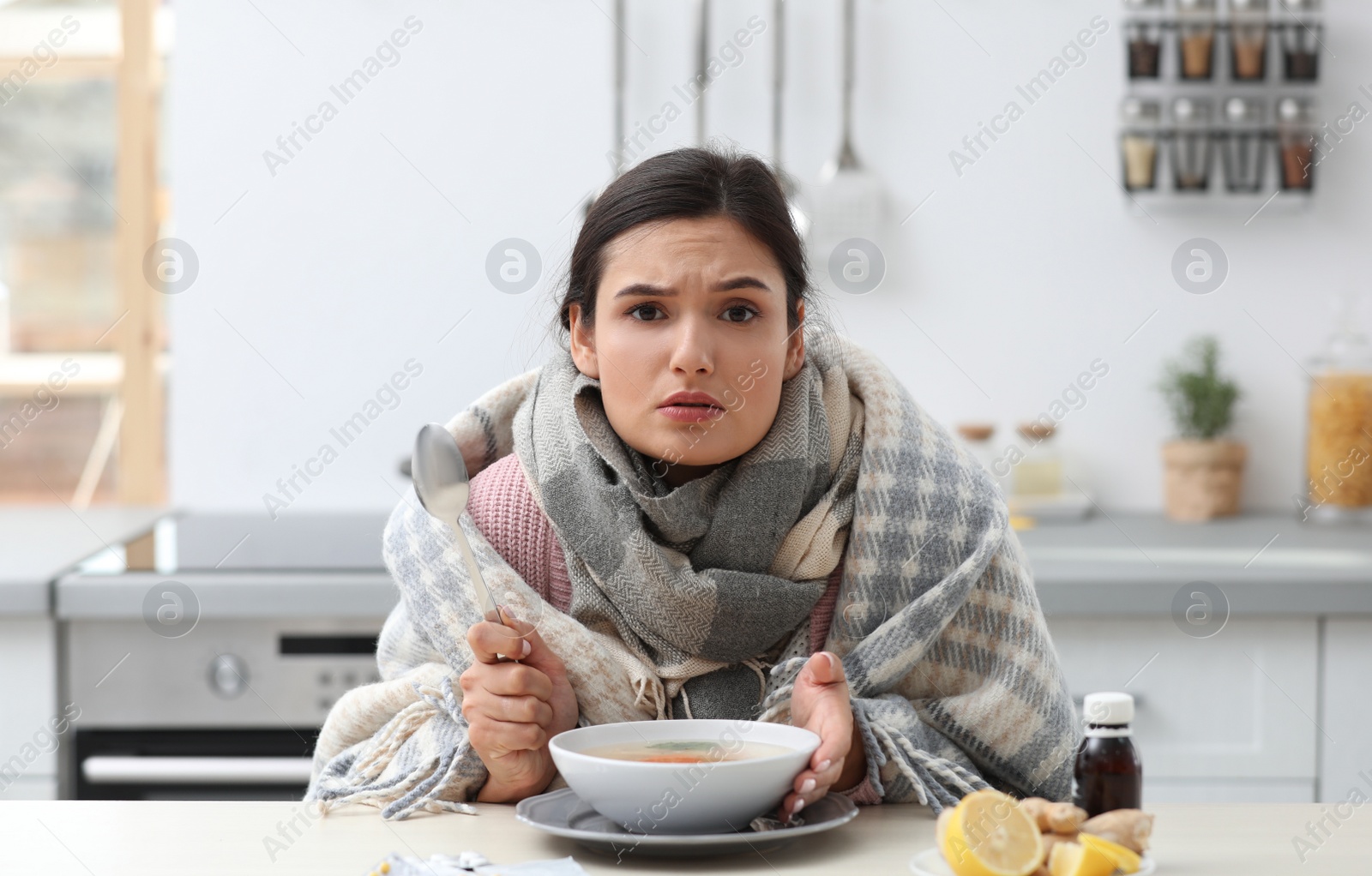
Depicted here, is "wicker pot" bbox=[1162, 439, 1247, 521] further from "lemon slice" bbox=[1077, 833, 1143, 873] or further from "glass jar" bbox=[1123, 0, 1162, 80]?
"lemon slice" bbox=[1077, 833, 1143, 873]

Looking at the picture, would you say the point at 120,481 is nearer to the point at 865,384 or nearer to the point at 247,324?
the point at 247,324

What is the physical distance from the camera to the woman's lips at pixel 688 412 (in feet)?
3.32

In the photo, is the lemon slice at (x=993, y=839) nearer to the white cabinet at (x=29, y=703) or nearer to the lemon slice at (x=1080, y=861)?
the lemon slice at (x=1080, y=861)

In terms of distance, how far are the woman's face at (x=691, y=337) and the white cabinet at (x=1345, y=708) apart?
981 mm

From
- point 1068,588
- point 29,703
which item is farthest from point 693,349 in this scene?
point 29,703

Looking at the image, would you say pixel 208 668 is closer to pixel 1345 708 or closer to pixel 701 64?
pixel 701 64

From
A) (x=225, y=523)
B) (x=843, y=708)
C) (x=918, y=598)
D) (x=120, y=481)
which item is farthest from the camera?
(x=120, y=481)

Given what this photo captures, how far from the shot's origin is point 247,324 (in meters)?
2.18

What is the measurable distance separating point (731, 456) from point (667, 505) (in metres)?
0.06

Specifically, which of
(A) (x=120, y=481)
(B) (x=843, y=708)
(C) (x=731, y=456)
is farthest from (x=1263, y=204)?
(A) (x=120, y=481)

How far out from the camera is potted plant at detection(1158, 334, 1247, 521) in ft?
6.86

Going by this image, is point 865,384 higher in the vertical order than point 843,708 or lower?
higher

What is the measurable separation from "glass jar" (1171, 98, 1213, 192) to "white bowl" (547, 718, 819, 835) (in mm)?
1586

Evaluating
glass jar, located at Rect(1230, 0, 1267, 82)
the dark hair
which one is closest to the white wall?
glass jar, located at Rect(1230, 0, 1267, 82)
